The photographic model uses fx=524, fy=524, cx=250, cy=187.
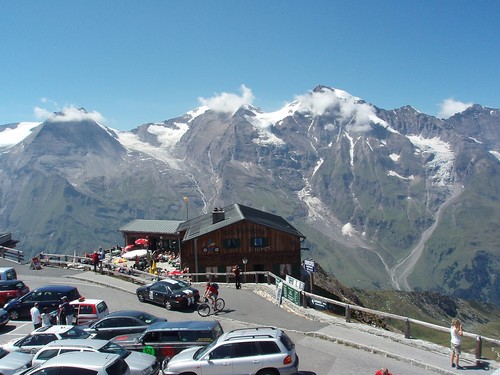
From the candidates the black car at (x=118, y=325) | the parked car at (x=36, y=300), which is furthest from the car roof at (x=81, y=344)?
the parked car at (x=36, y=300)

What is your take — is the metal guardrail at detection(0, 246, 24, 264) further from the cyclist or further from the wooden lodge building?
the cyclist

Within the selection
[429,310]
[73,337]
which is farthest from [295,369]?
[429,310]

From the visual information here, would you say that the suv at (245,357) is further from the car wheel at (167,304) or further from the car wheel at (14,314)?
the car wheel at (14,314)

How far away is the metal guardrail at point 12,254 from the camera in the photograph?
165 ft

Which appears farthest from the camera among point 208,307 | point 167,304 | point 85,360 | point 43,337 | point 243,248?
point 243,248

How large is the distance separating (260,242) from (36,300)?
22.1m

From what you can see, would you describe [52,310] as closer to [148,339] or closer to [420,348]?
[148,339]

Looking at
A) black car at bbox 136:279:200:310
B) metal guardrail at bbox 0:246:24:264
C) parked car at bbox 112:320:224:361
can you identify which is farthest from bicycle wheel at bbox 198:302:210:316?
metal guardrail at bbox 0:246:24:264

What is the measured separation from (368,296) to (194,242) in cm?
11631

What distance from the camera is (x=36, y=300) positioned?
29453mm

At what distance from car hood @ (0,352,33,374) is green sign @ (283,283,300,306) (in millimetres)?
13734

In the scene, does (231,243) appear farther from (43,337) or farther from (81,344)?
(81,344)

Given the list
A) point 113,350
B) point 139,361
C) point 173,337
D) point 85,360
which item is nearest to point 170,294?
point 173,337

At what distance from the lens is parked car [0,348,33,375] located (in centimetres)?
1789
